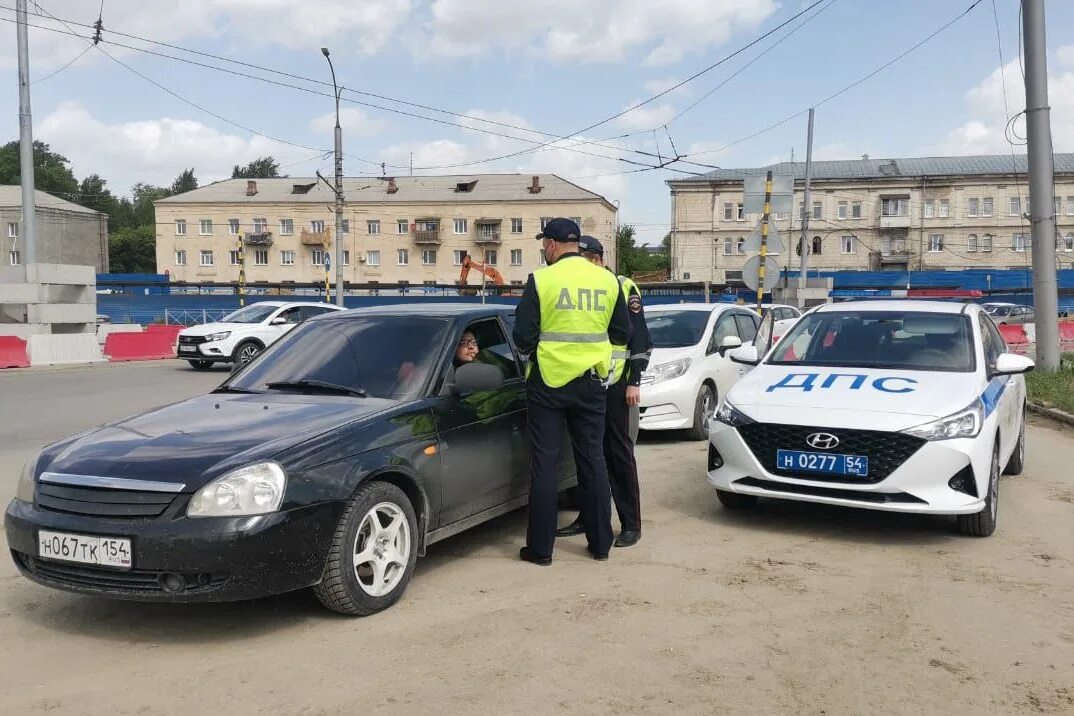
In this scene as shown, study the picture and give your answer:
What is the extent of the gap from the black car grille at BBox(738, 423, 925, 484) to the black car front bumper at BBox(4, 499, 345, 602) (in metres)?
2.97

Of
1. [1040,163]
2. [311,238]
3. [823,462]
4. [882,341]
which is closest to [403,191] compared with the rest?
[311,238]

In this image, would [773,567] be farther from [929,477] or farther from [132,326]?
[132,326]

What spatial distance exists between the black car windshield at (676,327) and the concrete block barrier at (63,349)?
1579cm

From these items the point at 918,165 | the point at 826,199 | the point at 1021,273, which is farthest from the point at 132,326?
the point at 918,165

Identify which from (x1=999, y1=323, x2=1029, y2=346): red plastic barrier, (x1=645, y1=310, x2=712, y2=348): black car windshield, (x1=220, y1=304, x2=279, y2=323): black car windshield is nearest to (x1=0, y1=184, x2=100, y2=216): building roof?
(x1=220, y1=304, x2=279, y2=323): black car windshield

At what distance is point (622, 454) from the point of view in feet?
18.8

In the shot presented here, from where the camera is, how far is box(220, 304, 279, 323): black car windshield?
68.5ft

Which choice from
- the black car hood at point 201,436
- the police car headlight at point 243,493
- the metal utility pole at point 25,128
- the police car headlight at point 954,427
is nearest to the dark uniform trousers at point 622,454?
the black car hood at point 201,436

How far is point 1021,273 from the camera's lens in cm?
5562

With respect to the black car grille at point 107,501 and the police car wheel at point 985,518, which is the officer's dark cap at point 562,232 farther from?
the police car wheel at point 985,518

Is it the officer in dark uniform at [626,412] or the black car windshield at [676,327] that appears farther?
the black car windshield at [676,327]

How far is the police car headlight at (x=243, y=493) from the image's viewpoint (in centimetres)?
390

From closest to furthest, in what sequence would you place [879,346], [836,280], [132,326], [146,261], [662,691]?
[662,691] < [879,346] < [132,326] < [836,280] < [146,261]

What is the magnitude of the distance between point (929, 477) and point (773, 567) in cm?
112
